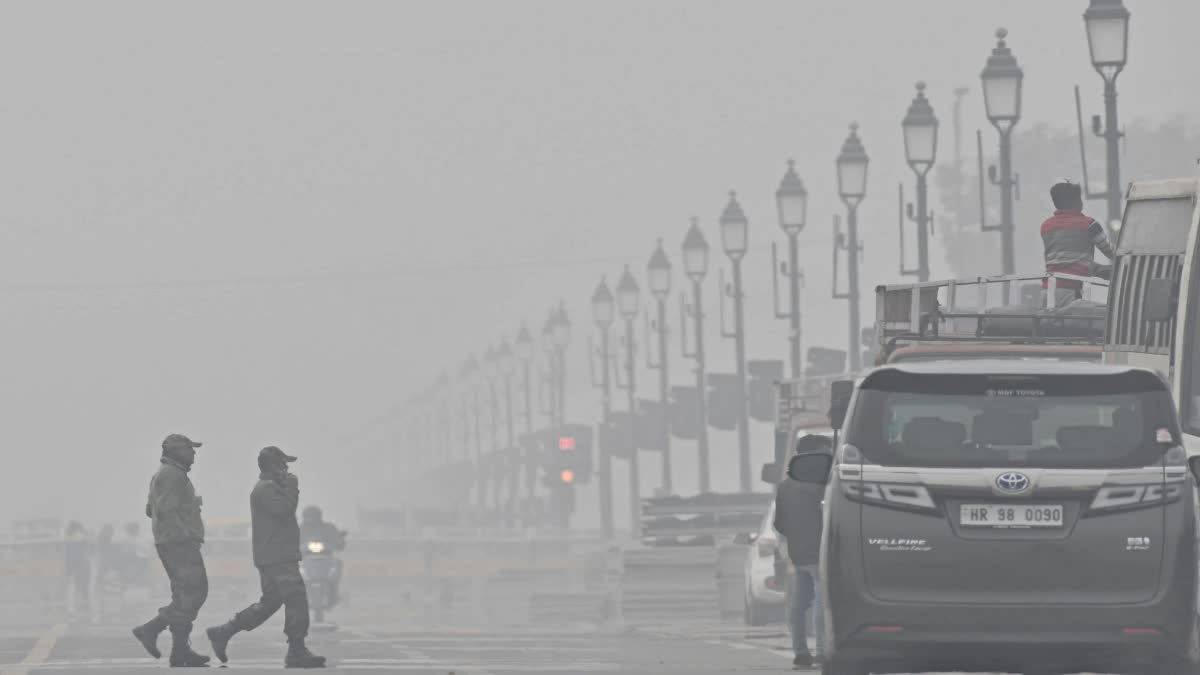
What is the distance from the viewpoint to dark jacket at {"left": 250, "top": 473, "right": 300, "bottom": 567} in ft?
78.1

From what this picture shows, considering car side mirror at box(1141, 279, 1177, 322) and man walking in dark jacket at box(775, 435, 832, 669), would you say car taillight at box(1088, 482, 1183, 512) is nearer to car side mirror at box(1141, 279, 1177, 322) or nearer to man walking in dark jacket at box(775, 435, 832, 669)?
car side mirror at box(1141, 279, 1177, 322)

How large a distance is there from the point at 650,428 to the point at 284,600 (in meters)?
59.9

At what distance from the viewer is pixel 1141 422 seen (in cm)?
1495

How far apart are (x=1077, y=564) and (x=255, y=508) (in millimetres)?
10276

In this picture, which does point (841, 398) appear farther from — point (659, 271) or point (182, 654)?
point (659, 271)

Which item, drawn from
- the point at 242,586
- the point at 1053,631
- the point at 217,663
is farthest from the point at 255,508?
the point at 242,586

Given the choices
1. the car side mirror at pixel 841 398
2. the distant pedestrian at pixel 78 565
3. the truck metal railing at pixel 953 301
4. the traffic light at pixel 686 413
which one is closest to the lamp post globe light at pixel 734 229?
the traffic light at pixel 686 413

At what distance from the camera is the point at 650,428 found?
3297 inches

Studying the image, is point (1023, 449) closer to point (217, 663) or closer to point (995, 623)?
point (995, 623)

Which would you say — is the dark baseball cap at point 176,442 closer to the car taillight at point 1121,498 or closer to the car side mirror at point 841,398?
the car side mirror at point 841,398

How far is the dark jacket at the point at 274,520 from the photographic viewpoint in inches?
937

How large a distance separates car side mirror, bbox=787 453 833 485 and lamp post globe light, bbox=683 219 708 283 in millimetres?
45121

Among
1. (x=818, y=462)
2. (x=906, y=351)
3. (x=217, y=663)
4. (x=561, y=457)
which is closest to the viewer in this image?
(x=818, y=462)

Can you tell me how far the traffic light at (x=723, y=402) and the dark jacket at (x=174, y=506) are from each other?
142ft
